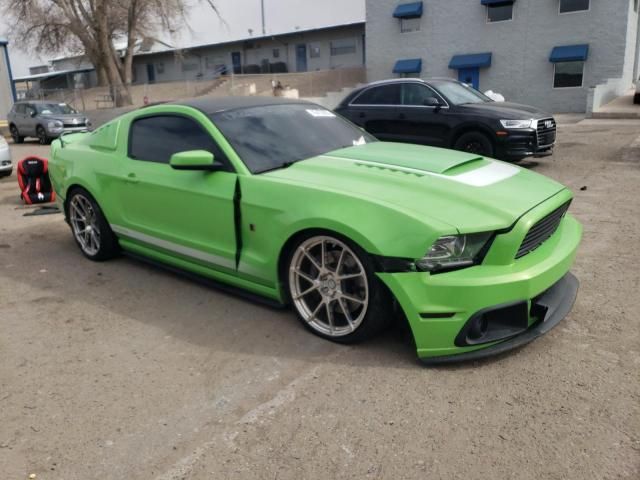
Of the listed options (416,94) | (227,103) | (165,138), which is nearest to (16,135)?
(416,94)

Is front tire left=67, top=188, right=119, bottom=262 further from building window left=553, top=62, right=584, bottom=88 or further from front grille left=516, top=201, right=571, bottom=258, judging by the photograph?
building window left=553, top=62, right=584, bottom=88

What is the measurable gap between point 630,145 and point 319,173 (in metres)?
11.1

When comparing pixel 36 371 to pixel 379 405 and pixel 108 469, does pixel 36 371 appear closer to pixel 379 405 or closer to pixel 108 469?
pixel 108 469

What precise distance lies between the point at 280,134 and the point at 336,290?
4.74 feet

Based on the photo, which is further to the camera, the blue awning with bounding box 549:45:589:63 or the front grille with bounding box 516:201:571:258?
the blue awning with bounding box 549:45:589:63

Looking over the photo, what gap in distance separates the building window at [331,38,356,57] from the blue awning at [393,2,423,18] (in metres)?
8.96

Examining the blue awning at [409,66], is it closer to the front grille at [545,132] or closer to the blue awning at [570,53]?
the blue awning at [570,53]

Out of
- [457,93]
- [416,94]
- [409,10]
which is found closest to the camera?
[416,94]

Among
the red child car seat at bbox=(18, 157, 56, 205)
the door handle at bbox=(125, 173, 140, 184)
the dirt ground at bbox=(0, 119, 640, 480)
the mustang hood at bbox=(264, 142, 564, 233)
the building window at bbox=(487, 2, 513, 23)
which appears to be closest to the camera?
the dirt ground at bbox=(0, 119, 640, 480)

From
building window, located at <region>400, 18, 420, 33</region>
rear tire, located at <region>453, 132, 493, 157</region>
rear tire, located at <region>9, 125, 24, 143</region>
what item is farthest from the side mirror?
building window, located at <region>400, 18, 420, 33</region>

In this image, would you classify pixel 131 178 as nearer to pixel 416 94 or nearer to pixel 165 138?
pixel 165 138

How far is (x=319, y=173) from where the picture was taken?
3.76 metres

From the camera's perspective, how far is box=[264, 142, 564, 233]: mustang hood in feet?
10.4

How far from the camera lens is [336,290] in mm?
3482
